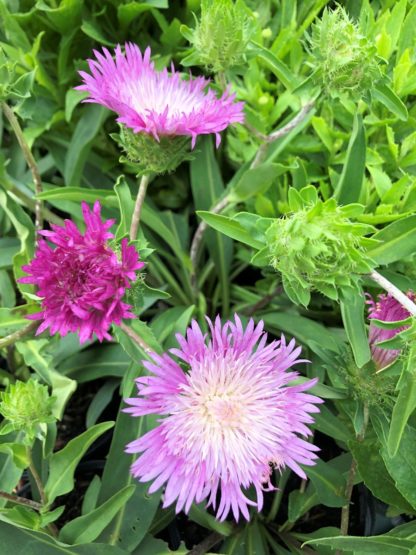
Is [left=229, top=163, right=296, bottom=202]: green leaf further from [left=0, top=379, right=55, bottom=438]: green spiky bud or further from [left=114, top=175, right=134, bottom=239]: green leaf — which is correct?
[left=0, top=379, right=55, bottom=438]: green spiky bud

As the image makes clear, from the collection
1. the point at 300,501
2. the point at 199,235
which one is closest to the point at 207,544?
the point at 300,501

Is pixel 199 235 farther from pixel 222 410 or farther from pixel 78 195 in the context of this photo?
pixel 222 410

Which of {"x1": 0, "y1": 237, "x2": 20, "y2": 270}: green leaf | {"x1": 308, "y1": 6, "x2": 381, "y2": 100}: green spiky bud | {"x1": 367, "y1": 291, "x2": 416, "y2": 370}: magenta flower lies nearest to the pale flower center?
{"x1": 367, "y1": 291, "x2": 416, "y2": 370}: magenta flower

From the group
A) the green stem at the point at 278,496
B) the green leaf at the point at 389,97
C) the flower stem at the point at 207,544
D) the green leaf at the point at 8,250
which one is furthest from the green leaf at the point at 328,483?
the green leaf at the point at 8,250

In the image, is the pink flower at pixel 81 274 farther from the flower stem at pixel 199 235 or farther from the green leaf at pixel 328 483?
the green leaf at pixel 328 483

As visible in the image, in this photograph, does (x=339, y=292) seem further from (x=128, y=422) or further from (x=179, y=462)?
(x=128, y=422)
